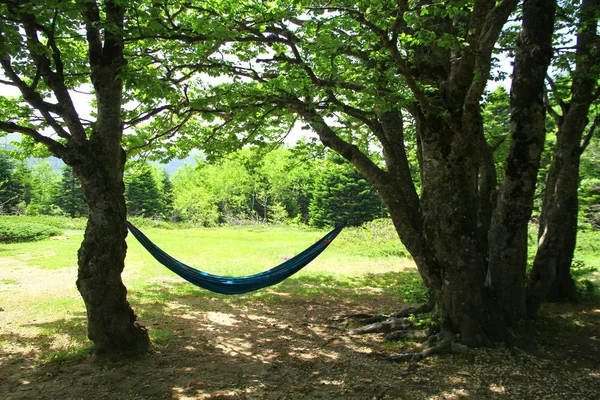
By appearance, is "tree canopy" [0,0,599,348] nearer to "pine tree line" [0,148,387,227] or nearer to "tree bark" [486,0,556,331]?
"tree bark" [486,0,556,331]

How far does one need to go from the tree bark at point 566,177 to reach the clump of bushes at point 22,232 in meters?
14.6

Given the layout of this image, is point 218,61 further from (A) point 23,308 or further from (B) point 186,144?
(A) point 23,308

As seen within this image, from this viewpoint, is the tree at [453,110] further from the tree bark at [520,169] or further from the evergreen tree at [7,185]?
the evergreen tree at [7,185]

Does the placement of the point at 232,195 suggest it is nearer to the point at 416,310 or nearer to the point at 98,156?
the point at 416,310

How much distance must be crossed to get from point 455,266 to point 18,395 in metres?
3.87

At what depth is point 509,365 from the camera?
10.6ft

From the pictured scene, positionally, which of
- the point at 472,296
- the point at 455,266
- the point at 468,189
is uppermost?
Answer: the point at 468,189

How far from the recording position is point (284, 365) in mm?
3545

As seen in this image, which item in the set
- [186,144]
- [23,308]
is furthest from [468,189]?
[23,308]

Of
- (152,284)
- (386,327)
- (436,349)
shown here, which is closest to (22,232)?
(152,284)

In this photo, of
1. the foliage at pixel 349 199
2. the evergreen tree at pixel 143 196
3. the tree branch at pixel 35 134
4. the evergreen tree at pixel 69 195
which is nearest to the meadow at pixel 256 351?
the tree branch at pixel 35 134

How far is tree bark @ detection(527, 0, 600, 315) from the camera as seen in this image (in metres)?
4.37

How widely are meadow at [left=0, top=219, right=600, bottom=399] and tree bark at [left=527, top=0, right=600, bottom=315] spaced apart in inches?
21.3

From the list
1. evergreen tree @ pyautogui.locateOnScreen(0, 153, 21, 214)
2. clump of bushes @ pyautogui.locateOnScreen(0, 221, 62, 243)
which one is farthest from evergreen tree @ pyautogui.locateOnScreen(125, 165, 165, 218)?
clump of bushes @ pyautogui.locateOnScreen(0, 221, 62, 243)
